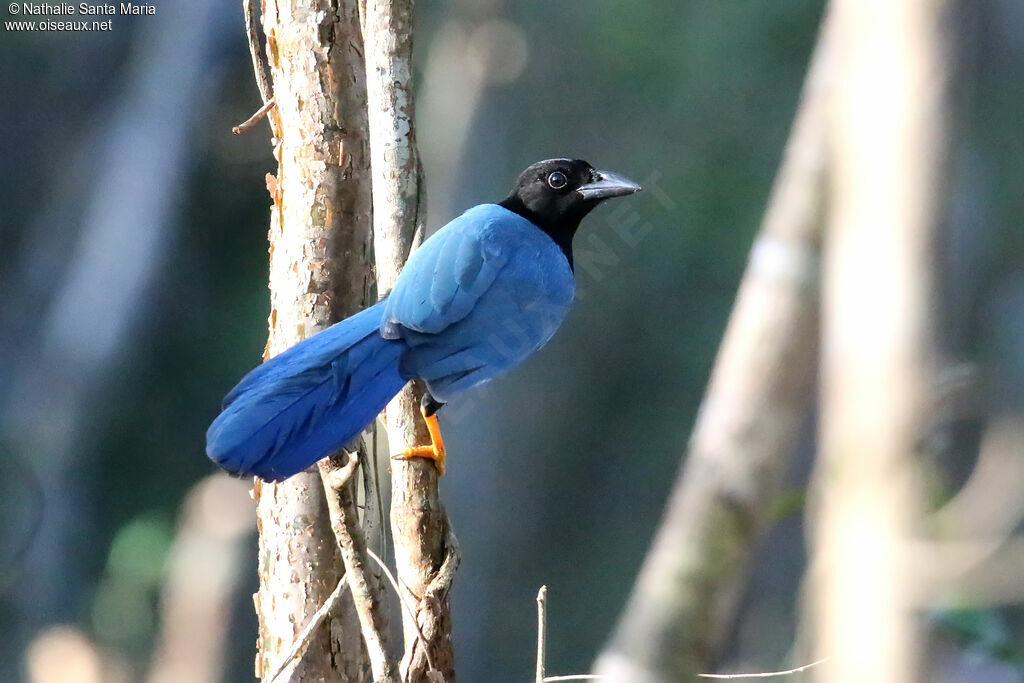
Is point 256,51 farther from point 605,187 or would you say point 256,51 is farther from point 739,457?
point 739,457

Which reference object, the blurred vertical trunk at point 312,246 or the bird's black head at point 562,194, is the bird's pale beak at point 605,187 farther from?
the blurred vertical trunk at point 312,246

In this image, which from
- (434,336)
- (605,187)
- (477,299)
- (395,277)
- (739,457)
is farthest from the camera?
(605,187)

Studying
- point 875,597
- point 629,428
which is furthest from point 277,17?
point 629,428

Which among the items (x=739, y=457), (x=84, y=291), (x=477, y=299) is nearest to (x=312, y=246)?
(x=477, y=299)

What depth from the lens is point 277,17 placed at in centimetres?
251

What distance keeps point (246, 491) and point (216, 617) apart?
0.72 m

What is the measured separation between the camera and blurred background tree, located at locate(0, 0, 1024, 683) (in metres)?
6.45

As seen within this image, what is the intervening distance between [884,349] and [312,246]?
1.22 m

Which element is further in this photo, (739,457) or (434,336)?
(434,336)

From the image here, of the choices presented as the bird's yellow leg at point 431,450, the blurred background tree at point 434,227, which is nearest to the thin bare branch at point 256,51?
the bird's yellow leg at point 431,450

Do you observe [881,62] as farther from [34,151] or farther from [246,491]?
[34,151]

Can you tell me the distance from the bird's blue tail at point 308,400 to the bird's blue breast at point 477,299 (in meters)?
0.08

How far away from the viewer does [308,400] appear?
7.64 feet

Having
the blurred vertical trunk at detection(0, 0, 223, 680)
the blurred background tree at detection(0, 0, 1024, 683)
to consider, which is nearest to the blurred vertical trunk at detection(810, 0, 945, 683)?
the blurred background tree at detection(0, 0, 1024, 683)
